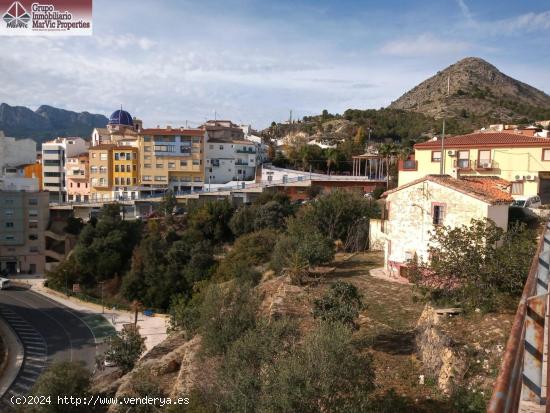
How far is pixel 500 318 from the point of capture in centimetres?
1265

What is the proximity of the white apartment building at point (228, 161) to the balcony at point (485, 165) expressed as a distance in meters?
45.7

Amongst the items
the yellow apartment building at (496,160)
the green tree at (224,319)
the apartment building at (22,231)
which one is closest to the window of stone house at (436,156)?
the yellow apartment building at (496,160)

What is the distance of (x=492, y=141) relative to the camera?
31406mm

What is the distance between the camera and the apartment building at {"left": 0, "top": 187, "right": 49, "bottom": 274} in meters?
56.7

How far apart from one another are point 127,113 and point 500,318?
88.0 m

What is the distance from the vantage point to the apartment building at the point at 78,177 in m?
71.6

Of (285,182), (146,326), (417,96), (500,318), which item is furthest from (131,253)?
(417,96)

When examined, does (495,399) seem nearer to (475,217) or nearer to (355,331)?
(355,331)

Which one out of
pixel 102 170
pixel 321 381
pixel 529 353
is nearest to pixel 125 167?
pixel 102 170

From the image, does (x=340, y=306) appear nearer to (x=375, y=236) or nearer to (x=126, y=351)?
(x=375, y=236)

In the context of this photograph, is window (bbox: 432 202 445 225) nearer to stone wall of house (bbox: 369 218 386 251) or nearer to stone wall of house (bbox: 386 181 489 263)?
stone wall of house (bbox: 386 181 489 263)

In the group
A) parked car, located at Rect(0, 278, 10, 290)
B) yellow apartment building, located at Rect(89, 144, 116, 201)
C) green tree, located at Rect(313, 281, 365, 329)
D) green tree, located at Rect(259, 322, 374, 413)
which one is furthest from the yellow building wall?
yellow apartment building, located at Rect(89, 144, 116, 201)

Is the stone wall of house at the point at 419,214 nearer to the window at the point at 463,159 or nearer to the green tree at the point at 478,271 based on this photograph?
the green tree at the point at 478,271

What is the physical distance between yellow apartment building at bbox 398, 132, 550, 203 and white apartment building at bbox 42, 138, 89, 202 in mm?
59565
